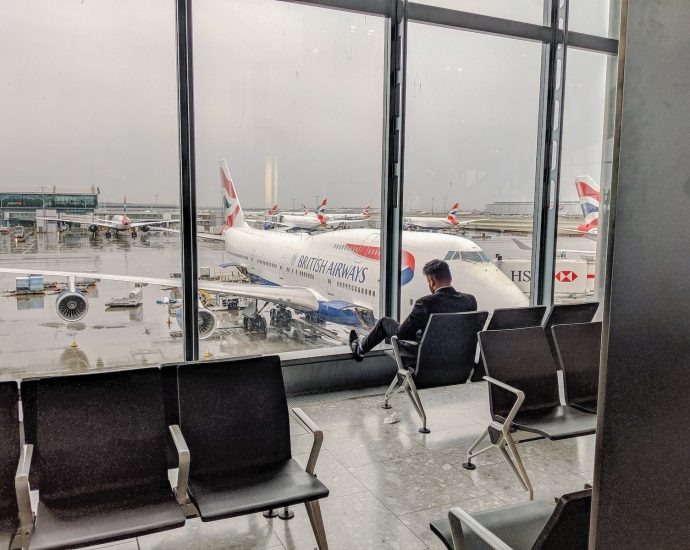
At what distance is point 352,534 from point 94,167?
117 inches

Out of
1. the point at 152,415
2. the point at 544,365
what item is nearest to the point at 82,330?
the point at 152,415

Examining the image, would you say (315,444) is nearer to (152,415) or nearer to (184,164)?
(152,415)

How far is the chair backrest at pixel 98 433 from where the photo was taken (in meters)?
2.24

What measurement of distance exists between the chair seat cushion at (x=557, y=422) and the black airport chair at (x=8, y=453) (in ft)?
8.18

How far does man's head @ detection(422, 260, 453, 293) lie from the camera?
163 inches

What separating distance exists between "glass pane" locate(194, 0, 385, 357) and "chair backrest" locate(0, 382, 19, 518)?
2.14 metres

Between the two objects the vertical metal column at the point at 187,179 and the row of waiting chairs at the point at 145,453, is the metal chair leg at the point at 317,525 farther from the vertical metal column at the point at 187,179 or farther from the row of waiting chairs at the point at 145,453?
the vertical metal column at the point at 187,179

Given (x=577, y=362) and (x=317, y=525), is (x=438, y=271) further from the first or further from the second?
(x=317, y=525)

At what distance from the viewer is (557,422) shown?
10.3ft

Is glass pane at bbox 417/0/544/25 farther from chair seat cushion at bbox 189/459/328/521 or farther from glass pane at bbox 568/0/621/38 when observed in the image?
chair seat cushion at bbox 189/459/328/521

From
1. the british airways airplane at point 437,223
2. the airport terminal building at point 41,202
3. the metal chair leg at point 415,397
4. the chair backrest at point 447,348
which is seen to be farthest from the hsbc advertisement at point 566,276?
the airport terminal building at point 41,202

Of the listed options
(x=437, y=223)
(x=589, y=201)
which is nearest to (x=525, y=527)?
(x=437, y=223)

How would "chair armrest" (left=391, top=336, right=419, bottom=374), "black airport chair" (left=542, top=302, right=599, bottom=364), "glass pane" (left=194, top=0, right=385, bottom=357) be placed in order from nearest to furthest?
"chair armrest" (left=391, top=336, right=419, bottom=374), "glass pane" (left=194, top=0, right=385, bottom=357), "black airport chair" (left=542, top=302, right=599, bottom=364)

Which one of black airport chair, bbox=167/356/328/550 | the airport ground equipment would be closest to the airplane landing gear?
the airport ground equipment
